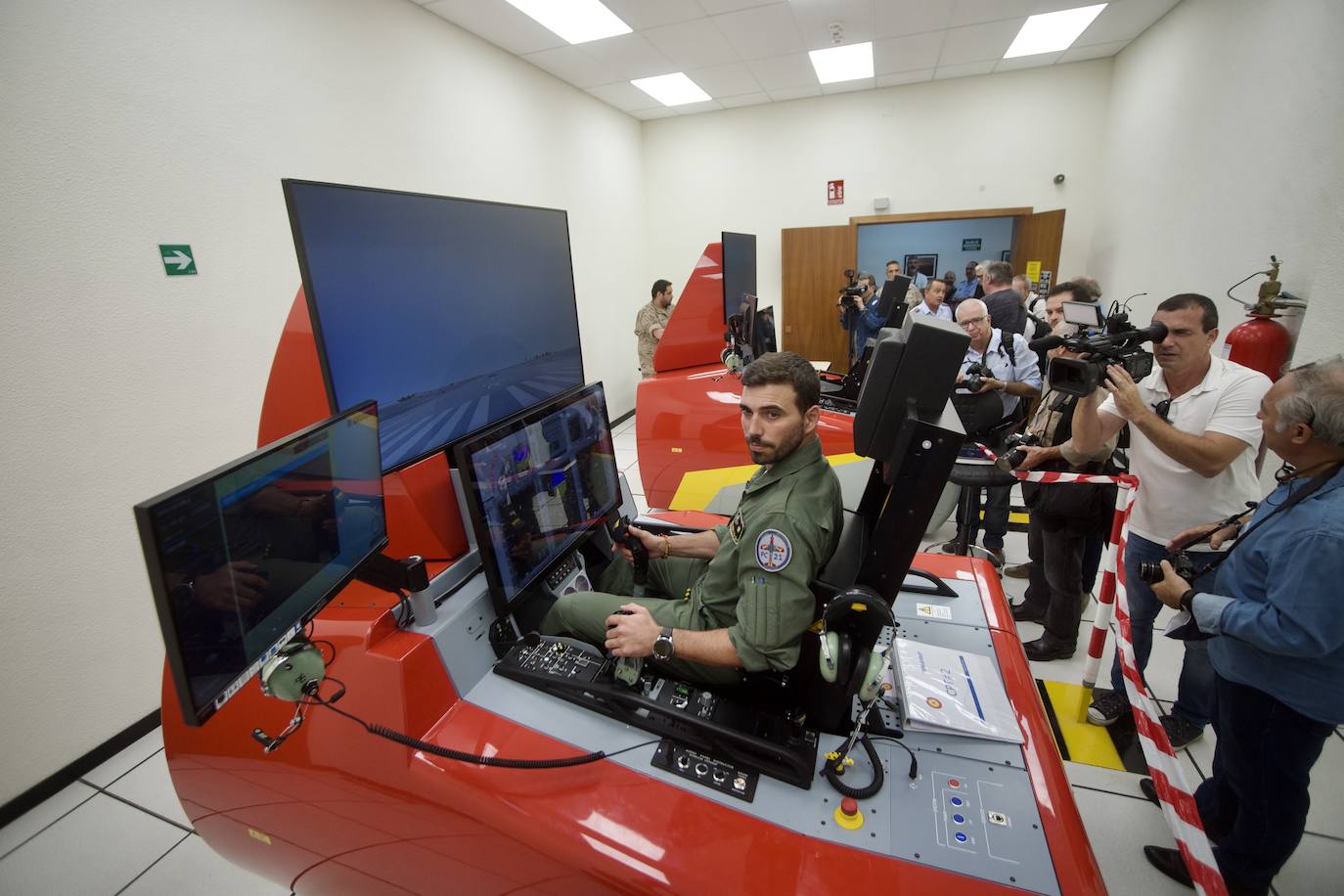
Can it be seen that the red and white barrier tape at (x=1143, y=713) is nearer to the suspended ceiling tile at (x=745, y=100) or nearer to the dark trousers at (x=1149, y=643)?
the dark trousers at (x=1149, y=643)

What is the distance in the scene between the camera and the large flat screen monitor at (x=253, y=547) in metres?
0.78

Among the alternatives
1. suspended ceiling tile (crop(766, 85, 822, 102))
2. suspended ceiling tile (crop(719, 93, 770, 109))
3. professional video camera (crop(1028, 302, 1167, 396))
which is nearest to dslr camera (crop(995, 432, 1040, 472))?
professional video camera (crop(1028, 302, 1167, 396))

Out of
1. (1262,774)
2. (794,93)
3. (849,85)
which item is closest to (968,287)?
(849,85)

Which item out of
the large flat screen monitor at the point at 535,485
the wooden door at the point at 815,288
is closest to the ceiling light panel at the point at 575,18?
the wooden door at the point at 815,288

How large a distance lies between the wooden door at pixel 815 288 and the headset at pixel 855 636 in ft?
20.9

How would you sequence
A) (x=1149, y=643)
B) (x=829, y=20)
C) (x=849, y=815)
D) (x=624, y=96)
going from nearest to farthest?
(x=849, y=815), (x=1149, y=643), (x=829, y=20), (x=624, y=96)

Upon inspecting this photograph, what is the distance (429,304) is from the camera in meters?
1.54

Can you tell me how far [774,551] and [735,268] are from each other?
2898 millimetres

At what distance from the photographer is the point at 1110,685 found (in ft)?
7.86

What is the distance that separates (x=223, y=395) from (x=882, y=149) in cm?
683

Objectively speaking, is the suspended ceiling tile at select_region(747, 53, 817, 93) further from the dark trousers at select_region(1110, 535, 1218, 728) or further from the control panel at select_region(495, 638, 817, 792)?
the control panel at select_region(495, 638, 817, 792)

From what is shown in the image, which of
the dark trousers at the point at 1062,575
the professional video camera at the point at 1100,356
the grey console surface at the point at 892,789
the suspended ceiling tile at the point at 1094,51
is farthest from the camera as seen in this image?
the suspended ceiling tile at the point at 1094,51

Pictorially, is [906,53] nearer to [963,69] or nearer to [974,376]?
[963,69]

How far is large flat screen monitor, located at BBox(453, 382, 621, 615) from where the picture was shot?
1349mm
